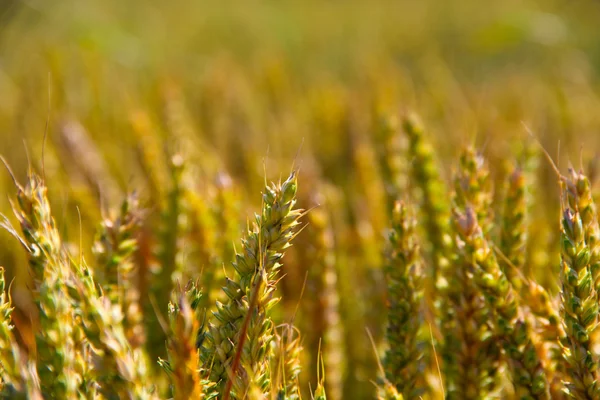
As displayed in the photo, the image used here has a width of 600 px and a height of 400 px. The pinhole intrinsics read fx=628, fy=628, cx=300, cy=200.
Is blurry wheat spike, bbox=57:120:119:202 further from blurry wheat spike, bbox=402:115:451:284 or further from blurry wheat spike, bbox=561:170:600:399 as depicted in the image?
blurry wheat spike, bbox=561:170:600:399

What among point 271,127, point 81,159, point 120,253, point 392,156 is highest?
point 271,127

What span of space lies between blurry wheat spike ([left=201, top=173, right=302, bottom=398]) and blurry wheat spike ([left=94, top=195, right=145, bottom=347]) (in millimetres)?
121

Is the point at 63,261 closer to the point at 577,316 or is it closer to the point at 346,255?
the point at 577,316

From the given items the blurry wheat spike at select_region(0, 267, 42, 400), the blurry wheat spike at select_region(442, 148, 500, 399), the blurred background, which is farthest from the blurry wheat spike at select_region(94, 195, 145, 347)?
the blurry wheat spike at select_region(442, 148, 500, 399)

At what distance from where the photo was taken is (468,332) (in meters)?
0.49

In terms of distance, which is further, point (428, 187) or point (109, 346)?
point (428, 187)

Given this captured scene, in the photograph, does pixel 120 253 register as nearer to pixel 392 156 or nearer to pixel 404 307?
pixel 404 307

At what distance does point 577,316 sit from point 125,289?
13.6 inches

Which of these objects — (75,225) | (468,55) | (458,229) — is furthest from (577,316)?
(468,55)

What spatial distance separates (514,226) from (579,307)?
0.16m

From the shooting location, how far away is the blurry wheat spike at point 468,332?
48 centimetres

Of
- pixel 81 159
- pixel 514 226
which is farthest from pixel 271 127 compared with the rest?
pixel 514 226

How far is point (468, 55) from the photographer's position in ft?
9.11

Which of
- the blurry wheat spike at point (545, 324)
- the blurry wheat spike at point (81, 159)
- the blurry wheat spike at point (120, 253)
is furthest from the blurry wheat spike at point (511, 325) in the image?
the blurry wheat spike at point (81, 159)
